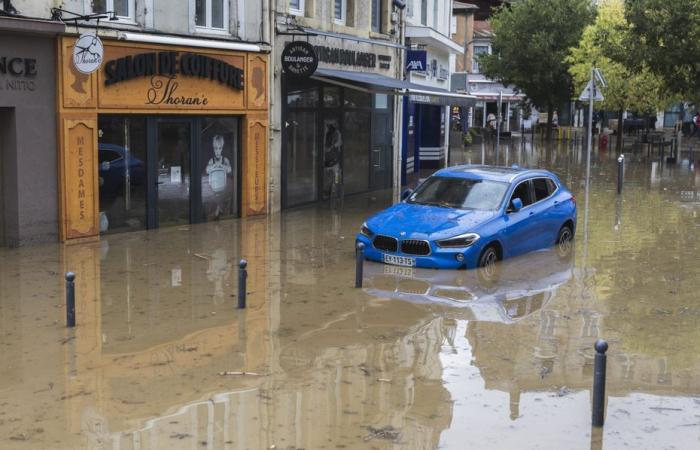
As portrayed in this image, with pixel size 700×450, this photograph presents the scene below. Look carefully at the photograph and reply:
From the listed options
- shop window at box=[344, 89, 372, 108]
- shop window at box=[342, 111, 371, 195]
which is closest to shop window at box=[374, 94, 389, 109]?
shop window at box=[344, 89, 372, 108]

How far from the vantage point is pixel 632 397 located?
8141 mm

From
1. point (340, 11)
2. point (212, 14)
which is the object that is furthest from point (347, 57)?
point (212, 14)

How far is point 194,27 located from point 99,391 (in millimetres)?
11126

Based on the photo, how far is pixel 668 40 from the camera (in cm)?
3138

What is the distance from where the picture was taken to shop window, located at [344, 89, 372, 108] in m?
23.9

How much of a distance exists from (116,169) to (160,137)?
1245mm

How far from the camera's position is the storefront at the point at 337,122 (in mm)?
21188

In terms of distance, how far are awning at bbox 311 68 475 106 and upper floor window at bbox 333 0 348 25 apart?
4.57ft

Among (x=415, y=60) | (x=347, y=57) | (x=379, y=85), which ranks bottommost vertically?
(x=379, y=85)

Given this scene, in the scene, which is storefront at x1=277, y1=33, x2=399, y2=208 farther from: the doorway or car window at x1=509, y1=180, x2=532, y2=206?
car window at x1=509, y1=180, x2=532, y2=206

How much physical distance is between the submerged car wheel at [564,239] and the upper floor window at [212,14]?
311 inches

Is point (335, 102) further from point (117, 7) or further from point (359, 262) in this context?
point (359, 262)

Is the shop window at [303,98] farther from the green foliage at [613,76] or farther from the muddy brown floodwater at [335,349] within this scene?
the green foliage at [613,76]

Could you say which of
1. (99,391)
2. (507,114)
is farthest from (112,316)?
(507,114)
